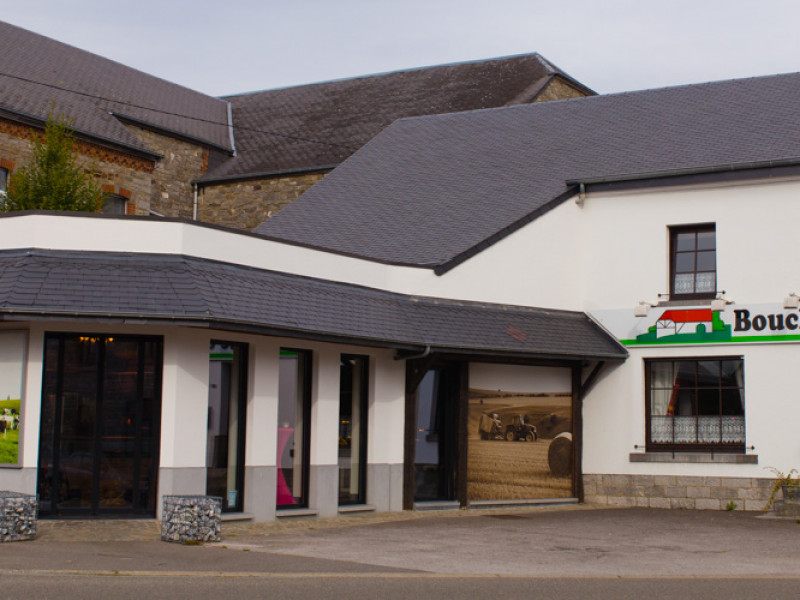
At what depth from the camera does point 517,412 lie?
18531 millimetres

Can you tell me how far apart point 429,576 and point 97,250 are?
638 cm

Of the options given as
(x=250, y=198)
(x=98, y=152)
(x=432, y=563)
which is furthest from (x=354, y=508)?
(x=250, y=198)

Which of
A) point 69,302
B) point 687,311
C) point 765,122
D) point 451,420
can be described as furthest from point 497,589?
point 765,122

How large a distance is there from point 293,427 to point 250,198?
16754 mm

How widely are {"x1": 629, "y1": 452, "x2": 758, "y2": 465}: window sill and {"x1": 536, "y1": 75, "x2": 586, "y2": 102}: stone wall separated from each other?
45.0ft

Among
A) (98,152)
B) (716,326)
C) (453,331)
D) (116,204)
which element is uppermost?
(98,152)

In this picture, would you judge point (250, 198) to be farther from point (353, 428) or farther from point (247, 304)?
point (247, 304)

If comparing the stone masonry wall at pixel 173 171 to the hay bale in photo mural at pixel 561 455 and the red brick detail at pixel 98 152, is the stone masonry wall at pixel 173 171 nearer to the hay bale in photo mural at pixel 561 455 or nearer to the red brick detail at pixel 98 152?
the red brick detail at pixel 98 152

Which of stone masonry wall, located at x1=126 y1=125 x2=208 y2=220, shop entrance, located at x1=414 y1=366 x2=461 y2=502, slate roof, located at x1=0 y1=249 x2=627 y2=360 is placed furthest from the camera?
stone masonry wall, located at x1=126 y1=125 x2=208 y2=220

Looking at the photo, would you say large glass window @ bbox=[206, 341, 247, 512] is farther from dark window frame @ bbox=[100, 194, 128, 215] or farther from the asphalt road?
dark window frame @ bbox=[100, 194, 128, 215]

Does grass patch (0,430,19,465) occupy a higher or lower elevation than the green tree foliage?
lower

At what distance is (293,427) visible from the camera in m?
16.2

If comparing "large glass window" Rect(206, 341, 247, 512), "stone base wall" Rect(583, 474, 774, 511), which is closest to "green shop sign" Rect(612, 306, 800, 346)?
"stone base wall" Rect(583, 474, 774, 511)

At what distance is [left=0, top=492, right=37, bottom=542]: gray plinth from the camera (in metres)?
11.9
